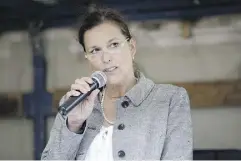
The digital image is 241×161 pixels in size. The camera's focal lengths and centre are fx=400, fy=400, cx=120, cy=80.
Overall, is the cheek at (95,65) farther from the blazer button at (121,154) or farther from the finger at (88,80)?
the blazer button at (121,154)

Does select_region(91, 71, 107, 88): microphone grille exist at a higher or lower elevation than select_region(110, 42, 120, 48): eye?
lower

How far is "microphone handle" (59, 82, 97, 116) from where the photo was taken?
3.12 ft

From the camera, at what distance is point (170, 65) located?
8.60ft

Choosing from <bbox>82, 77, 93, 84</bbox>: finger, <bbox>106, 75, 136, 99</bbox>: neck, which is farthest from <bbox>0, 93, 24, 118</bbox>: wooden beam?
<bbox>82, 77, 93, 84</bbox>: finger

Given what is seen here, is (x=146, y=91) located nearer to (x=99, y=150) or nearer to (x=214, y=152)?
(x=99, y=150)

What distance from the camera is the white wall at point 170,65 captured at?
2.52 metres

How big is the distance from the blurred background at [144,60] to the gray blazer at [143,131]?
1.27m

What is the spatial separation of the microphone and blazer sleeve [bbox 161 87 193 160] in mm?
234

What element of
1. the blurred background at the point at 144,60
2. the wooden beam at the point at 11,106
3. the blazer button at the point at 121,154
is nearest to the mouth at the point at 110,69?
the blazer button at the point at 121,154

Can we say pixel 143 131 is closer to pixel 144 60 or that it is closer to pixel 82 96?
pixel 82 96

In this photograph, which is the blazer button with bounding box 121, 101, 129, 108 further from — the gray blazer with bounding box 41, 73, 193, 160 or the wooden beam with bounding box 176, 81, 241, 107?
the wooden beam with bounding box 176, 81, 241, 107

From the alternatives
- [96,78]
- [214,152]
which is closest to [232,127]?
[214,152]

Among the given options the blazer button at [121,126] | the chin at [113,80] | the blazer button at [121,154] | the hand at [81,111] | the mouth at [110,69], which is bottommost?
the blazer button at [121,154]

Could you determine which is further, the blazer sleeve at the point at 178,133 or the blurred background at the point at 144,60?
the blurred background at the point at 144,60
